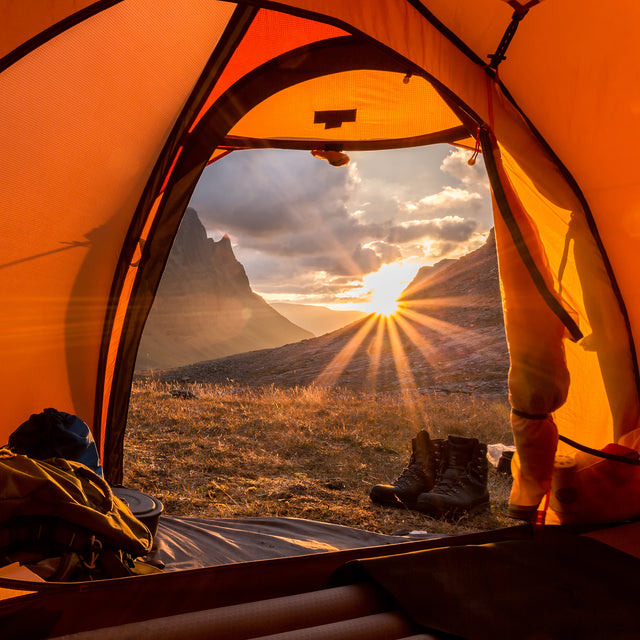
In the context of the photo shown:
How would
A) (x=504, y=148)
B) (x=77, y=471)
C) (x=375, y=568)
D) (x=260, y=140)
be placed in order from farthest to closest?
(x=260, y=140) < (x=504, y=148) < (x=77, y=471) < (x=375, y=568)

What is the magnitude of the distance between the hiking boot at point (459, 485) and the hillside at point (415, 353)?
858cm

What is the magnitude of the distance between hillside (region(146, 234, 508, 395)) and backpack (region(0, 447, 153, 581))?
36.2 feet

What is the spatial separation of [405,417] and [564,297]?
5.22m

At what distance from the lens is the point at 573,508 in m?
2.17

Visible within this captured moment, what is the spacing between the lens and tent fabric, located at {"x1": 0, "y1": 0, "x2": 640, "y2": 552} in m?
1.97

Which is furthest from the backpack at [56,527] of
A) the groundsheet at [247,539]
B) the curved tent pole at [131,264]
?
the curved tent pole at [131,264]

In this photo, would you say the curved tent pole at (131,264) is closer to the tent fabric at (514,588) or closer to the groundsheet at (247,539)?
the groundsheet at (247,539)

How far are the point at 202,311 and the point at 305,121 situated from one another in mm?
94133

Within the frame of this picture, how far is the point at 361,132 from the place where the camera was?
3633 mm

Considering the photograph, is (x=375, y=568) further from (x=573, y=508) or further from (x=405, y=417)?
(x=405, y=417)

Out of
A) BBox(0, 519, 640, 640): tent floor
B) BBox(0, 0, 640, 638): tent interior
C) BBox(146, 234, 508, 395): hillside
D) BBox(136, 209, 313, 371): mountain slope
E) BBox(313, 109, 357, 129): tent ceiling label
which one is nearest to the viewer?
BBox(0, 519, 640, 640): tent floor

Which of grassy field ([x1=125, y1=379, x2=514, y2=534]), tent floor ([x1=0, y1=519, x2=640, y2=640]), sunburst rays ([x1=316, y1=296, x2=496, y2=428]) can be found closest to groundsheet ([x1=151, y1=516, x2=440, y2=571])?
grassy field ([x1=125, y1=379, x2=514, y2=534])

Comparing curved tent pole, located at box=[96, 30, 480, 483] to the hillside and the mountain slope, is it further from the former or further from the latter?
the mountain slope

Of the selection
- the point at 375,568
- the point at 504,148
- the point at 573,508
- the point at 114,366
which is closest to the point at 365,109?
the point at 504,148
